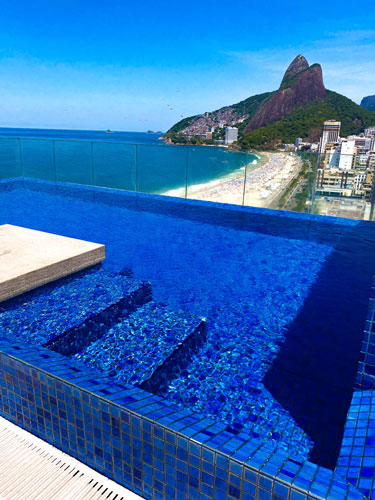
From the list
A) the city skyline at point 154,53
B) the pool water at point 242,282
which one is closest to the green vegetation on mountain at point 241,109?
the city skyline at point 154,53

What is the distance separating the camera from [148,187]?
10.6 meters

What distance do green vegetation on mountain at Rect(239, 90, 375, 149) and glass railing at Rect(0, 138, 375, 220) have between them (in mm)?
21034

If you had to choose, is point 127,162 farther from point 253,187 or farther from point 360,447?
point 360,447

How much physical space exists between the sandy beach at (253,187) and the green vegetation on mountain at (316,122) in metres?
20.9

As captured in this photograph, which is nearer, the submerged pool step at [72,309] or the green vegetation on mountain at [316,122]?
the submerged pool step at [72,309]

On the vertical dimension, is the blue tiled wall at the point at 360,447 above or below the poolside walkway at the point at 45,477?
above

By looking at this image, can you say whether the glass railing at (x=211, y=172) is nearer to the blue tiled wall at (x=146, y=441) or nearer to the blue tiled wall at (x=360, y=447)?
the blue tiled wall at (x=360, y=447)

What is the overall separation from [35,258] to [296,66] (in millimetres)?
99660

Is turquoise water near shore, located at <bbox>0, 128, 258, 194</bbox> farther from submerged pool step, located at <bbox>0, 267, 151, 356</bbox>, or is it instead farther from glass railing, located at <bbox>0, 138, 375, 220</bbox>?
submerged pool step, located at <bbox>0, 267, 151, 356</bbox>

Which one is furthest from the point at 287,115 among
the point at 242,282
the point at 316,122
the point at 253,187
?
the point at 242,282

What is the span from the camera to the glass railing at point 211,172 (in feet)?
28.5

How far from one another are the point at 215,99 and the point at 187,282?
40.4 meters

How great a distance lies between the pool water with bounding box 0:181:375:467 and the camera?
2566 millimetres

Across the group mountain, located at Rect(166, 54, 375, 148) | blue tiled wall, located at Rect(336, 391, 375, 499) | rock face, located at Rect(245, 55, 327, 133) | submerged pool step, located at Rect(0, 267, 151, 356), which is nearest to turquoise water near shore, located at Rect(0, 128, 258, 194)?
submerged pool step, located at Rect(0, 267, 151, 356)
